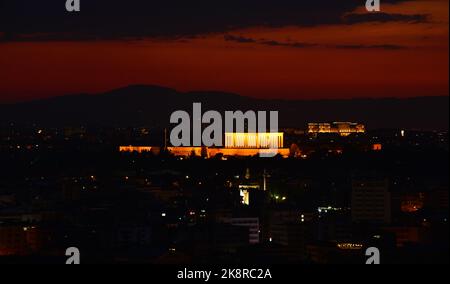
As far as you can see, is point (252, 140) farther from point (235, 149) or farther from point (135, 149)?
point (135, 149)

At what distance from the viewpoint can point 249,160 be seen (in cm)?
2264

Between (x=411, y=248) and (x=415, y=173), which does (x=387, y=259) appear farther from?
(x=415, y=173)

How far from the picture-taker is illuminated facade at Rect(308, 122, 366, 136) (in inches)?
984

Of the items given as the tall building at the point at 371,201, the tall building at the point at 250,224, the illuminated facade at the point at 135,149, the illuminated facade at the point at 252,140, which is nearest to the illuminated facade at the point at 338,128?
the illuminated facade at the point at 252,140

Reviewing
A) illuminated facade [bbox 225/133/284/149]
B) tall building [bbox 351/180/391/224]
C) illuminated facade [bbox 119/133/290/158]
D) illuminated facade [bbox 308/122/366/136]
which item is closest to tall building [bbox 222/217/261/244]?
tall building [bbox 351/180/391/224]

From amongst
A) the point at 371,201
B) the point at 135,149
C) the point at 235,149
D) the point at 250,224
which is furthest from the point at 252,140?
the point at 250,224

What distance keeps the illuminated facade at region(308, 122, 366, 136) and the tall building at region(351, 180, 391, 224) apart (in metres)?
6.55

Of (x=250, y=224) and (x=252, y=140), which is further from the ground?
(x=252, y=140)

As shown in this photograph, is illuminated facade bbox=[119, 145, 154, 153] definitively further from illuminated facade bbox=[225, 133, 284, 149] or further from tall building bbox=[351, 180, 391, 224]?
tall building bbox=[351, 180, 391, 224]

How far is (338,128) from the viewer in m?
25.7

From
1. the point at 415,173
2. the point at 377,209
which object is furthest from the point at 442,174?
the point at 377,209

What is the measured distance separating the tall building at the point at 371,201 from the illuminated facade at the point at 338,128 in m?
6.55

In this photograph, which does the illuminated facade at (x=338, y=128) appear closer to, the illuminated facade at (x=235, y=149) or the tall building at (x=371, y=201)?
the illuminated facade at (x=235, y=149)

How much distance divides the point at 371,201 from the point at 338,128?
9.20m
